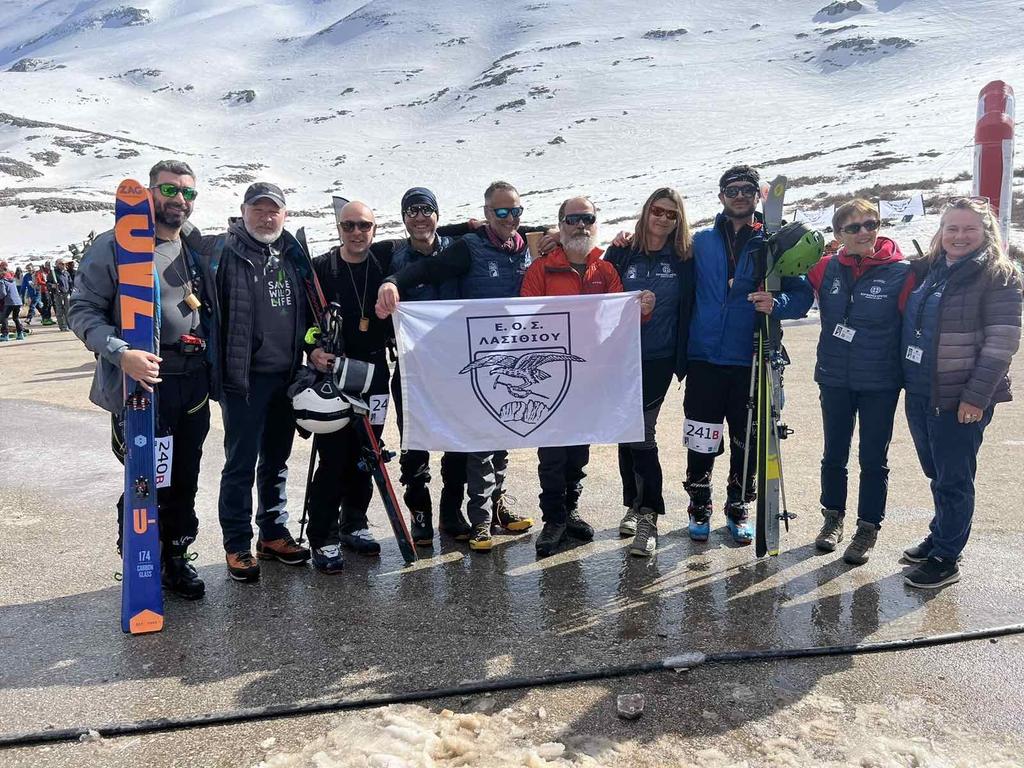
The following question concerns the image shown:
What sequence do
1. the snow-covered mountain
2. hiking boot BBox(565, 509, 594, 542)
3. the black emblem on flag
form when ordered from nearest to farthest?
the black emblem on flag, hiking boot BBox(565, 509, 594, 542), the snow-covered mountain

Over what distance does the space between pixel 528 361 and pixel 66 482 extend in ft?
15.1

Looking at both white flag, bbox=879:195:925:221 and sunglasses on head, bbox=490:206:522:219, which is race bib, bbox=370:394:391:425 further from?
white flag, bbox=879:195:925:221

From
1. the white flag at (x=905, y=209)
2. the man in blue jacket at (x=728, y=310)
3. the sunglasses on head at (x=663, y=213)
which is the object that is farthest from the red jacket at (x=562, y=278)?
the white flag at (x=905, y=209)

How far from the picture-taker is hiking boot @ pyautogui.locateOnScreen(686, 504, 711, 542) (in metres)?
5.32

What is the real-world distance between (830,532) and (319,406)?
3.27 meters

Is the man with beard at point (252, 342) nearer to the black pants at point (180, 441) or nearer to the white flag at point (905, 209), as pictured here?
the black pants at point (180, 441)

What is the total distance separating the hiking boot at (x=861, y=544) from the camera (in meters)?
4.88

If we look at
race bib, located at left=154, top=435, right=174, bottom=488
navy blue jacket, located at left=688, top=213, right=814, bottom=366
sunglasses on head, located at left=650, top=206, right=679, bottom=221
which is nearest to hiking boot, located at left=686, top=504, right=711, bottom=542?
navy blue jacket, located at left=688, top=213, right=814, bottom=366

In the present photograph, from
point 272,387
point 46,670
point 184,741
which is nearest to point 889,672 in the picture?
point 184,741

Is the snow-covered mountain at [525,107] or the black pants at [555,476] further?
the snow-covered mountain at [525,107]

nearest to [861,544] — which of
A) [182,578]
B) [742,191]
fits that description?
[742,191]

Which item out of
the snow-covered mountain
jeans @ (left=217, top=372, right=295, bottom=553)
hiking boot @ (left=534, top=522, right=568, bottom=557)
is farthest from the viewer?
the snow-covered mountain

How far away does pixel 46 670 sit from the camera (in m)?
3.93

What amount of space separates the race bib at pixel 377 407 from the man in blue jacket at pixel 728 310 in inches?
76.9
